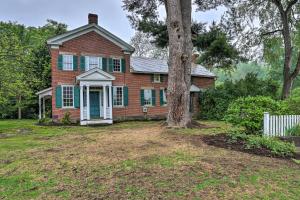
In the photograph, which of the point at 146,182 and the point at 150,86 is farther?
the point at 150,86

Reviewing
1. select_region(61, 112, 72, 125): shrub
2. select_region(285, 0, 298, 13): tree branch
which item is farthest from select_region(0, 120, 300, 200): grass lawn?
select_region(285, 0, 298, 13): tree branch

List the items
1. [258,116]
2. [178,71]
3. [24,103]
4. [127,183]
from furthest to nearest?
[24,103] < [178,71] < [258,116] < [127,183]

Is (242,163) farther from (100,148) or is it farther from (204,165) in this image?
(100,148)

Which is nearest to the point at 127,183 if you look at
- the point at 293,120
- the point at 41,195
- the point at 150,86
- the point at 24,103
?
the point at 41,195

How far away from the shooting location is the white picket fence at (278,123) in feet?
31.0

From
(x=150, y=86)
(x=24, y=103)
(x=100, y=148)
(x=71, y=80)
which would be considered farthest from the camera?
(x=24, y=103)

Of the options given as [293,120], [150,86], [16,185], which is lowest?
[16,185]

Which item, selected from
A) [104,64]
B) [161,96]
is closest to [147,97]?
[161,96]

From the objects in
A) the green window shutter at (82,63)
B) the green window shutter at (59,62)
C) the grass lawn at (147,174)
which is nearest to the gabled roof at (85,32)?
the green window shutter at (59,62)

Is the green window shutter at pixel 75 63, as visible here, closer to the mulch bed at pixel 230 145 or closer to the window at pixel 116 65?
the window at pixel 116 65

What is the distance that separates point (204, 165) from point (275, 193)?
1.55 meters

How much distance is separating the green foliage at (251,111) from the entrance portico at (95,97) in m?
11.8

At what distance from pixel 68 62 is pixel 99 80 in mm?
2516

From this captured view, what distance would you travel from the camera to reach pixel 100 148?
7969 mm
